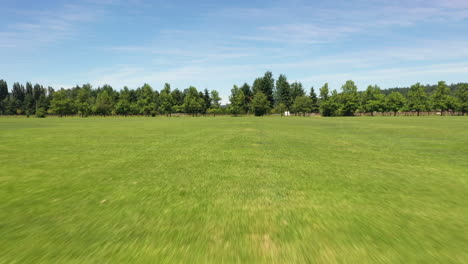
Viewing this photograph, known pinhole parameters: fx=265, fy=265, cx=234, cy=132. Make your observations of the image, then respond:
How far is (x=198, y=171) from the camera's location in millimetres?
9344

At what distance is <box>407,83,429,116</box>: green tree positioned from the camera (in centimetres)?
11881

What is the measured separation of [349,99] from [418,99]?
29.4 m

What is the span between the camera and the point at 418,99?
120m

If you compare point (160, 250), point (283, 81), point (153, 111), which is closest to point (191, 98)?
point (153, 111)

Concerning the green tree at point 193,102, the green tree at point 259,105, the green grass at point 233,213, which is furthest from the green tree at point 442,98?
the green grass at point 233,213

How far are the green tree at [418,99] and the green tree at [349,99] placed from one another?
75.2ft

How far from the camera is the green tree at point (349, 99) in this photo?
124125mm

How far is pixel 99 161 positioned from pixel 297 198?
8.81 metres

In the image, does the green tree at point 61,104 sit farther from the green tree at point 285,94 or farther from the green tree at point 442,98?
the green tree at point 442,98

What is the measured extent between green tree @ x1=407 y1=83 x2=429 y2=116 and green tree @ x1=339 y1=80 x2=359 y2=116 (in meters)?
22.9

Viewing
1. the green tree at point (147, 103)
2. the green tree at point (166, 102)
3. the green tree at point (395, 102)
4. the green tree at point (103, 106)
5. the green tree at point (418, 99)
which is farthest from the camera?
the green tree at point (166, 102)

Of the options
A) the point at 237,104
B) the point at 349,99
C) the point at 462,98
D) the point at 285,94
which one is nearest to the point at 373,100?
the point at 349,99

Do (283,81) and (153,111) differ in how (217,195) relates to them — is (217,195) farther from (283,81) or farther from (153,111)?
(283,81)

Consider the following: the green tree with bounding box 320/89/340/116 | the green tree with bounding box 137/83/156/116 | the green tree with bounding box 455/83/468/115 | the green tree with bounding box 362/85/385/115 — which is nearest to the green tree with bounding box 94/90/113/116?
the green tree with bounding box 137/83/156/116
